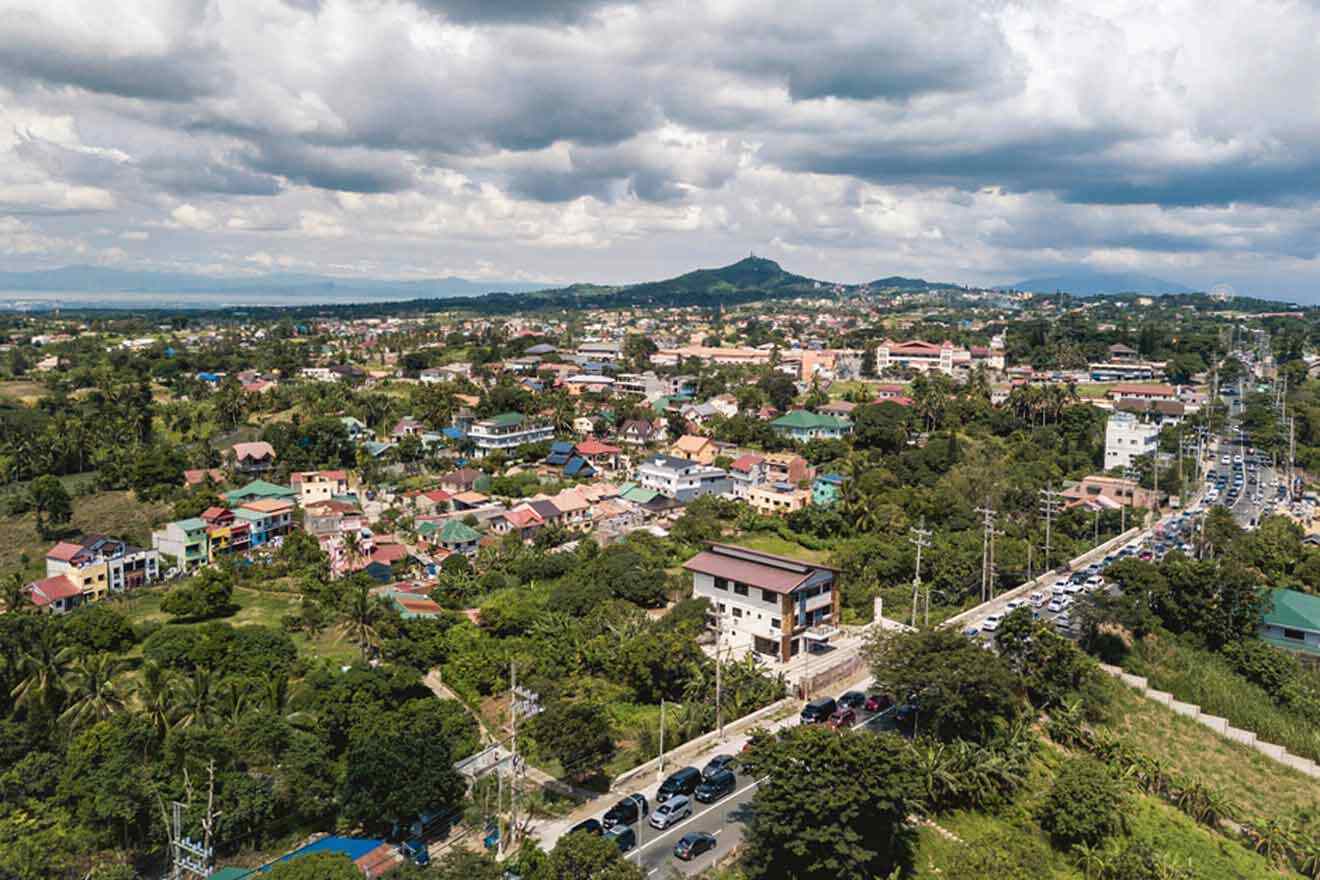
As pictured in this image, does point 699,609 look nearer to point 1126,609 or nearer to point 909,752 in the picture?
point 909,752

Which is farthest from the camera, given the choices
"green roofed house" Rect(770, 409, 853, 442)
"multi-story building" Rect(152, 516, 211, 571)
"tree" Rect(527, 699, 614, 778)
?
"green roofed house" Rect(770, 409, 853, 442)

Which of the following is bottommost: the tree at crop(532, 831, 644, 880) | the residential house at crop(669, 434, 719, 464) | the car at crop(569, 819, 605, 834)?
the car at crop(569, 819, 605, 834)

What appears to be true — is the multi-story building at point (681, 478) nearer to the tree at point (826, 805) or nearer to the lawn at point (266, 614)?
the lawn at point (266, 614)

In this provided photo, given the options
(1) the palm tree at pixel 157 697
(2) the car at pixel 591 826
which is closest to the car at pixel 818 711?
(2) the car at pixel 591 826

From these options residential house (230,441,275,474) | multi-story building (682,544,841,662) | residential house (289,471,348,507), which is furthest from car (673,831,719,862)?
A: residential house (230,441,275,474)

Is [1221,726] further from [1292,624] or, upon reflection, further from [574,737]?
[574,737]

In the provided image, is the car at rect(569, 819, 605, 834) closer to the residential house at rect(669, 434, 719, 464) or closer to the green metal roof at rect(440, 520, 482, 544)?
the green metal roof at rect(440, 520, 482, 544)

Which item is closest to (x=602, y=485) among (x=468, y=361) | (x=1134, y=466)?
(x=1134, y=466)

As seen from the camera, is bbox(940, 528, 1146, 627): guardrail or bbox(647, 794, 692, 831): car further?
bbox(940, 528, 1146, 627): guardrail
